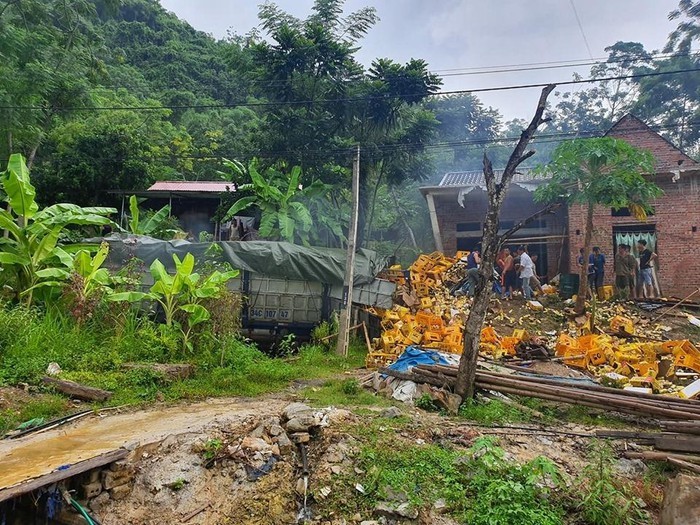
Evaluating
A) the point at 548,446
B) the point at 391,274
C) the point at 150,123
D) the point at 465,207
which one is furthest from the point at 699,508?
the point at 150,123

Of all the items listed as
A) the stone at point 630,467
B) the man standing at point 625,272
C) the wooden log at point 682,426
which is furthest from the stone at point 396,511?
the man standing at point 625,272

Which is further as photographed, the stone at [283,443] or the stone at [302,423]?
the stone at [302,423]

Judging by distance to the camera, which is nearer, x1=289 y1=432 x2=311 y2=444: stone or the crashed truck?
x1=289 y1=432 x2=311 y2=444: stone

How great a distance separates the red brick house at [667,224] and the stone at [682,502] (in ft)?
41.1

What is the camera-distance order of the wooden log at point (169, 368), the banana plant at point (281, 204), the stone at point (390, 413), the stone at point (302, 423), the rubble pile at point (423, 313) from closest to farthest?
the stone at point (302, 423) < the stone at point (390, 413) < the wooden log at point (169, 368) < the rubble pile at point (423, 313) < the banana plant at point (281, 204)

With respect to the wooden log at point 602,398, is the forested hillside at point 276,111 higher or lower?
higher

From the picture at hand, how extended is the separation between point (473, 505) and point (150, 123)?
26147 millimetres

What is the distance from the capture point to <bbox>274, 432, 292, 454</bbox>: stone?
4.64 metres

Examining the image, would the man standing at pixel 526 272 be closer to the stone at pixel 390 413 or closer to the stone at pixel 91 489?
the stone at pixel 390 413

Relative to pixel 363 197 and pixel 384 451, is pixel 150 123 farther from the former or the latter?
pixel 384 451

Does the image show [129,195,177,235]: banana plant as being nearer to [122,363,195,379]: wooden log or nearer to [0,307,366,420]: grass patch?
[0,307,366,420]: grass patch

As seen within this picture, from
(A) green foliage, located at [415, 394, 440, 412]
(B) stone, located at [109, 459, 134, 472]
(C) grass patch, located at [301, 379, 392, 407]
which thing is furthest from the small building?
(B) stone, located at [109, 459, 134, 472]

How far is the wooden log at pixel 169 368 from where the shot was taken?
7.27 metres

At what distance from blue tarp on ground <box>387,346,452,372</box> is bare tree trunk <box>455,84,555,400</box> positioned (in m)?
1.34
